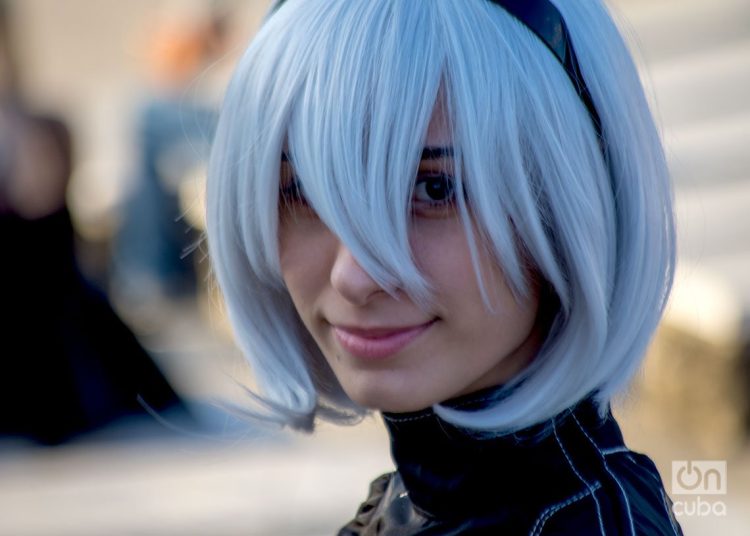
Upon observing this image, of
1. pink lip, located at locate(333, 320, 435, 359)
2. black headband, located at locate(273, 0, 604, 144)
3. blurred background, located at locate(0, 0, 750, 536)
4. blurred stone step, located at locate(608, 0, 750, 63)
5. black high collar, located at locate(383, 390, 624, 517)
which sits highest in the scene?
black headband, located at locate(273, 0, 604, 144)

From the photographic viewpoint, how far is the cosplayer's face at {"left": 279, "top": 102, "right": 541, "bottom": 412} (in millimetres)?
1284

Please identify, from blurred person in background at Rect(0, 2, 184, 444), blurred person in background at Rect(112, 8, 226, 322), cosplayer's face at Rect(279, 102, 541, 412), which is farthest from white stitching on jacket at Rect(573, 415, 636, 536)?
blurred person in background at Rect(112, 8, 226, 322)

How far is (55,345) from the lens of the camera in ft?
18.6

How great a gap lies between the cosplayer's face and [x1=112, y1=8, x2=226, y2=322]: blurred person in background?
236 inches

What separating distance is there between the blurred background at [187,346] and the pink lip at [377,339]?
7.60 ft

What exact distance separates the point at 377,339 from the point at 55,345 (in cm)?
459

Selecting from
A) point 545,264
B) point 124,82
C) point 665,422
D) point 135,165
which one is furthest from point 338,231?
point 124,82

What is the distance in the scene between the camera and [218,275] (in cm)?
157

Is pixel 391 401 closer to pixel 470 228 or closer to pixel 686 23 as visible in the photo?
pixel 470 228

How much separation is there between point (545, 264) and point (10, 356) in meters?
4.71

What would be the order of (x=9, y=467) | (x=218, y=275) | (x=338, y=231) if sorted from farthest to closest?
1. (x=9, y=467)
2. (x=218, y=275)
3. (x=338, y=231)

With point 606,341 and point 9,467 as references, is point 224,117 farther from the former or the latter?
point 9,467

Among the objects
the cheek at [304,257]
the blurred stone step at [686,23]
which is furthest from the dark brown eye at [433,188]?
the blurred stone step at [686,23]

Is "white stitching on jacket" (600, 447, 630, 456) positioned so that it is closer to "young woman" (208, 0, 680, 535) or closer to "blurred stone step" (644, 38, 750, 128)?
"young woman" (208, 0, 680, 535)
